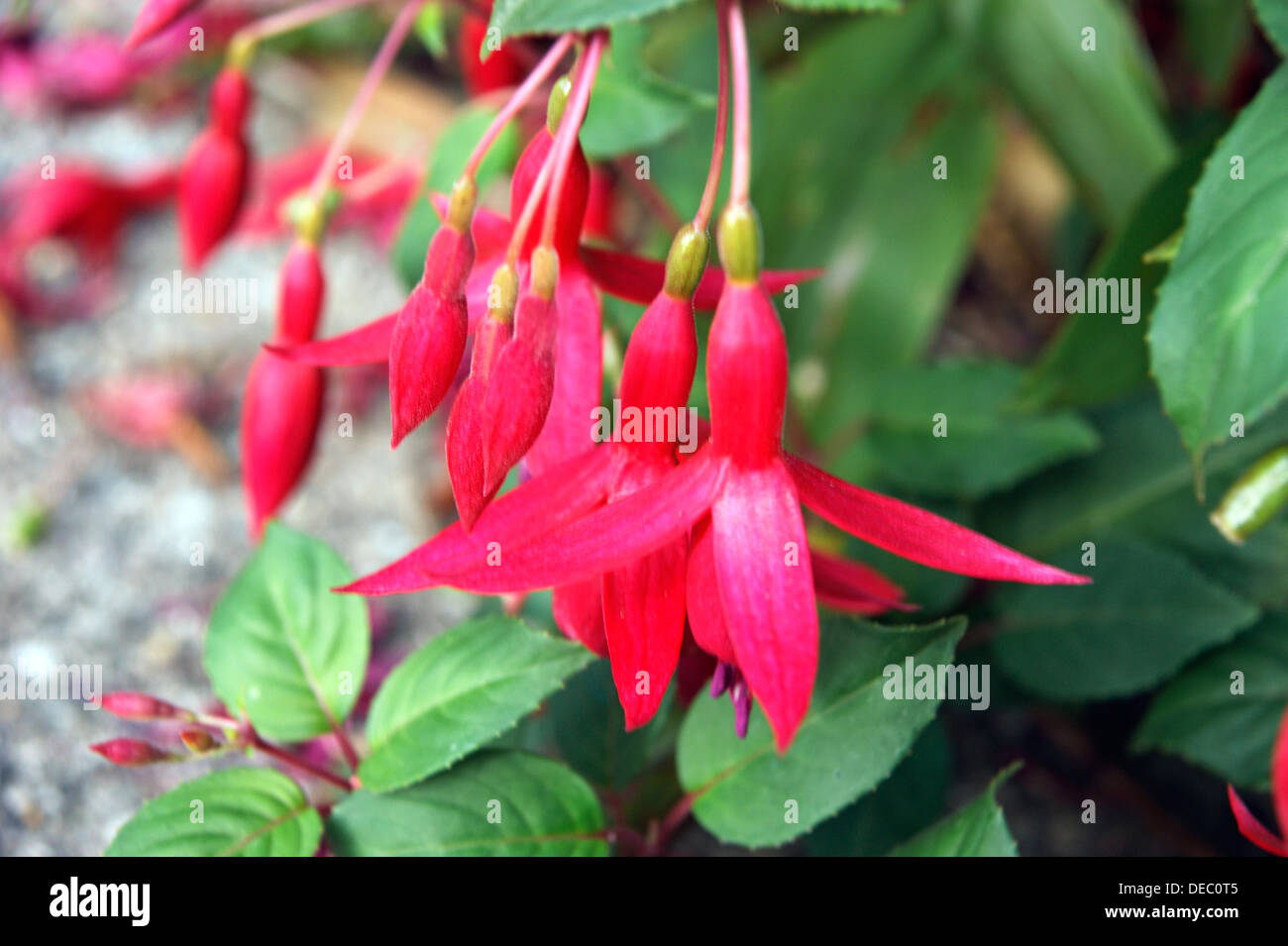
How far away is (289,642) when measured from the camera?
0.50 meters

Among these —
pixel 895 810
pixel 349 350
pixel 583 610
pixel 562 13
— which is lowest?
pixel 895 810

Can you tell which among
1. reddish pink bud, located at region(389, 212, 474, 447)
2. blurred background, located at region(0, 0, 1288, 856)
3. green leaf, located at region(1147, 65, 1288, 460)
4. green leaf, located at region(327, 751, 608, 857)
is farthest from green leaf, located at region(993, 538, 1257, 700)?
reddish pink bud, located at region(389, 212, 474, 447)

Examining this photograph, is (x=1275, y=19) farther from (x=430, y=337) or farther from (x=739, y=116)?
(x=430, y=337)

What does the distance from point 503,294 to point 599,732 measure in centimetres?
23

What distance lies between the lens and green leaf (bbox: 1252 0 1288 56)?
1.46ft

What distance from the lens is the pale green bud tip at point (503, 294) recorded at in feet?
1.16

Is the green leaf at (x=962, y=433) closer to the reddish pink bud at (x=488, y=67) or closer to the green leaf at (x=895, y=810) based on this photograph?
the green leaf at (x=895, y=810)

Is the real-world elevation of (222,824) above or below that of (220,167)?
below

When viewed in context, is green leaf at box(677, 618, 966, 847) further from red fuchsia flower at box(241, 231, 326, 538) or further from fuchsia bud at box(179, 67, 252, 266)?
fuchsia bud at box(179, 67, 252, 266)

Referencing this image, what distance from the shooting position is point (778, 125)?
3.11ft

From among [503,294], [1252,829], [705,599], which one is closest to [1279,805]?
[1252,829]

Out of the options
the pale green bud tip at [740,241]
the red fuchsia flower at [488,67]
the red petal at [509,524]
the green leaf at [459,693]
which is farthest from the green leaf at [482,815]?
the red fuchsia flower at [488,67]

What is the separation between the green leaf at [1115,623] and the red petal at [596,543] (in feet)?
1.06
